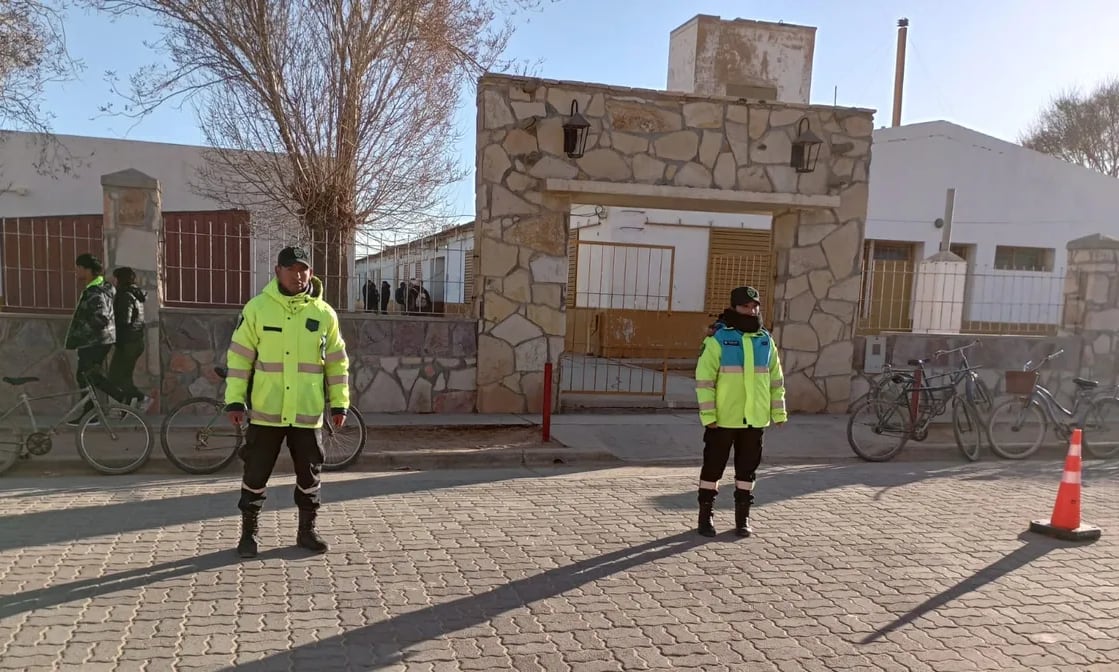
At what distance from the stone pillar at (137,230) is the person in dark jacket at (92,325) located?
2.71 ft

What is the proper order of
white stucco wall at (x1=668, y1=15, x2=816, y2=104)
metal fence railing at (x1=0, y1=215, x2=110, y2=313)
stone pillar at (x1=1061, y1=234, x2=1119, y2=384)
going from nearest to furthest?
1. metal fence railing at (x1=0, y1=215, x2=110, y2=313)
2. stone pillar at (x1=1061, y1=234, x2=1119, y2=384)
3. white stucco wall at (x1=668, y1=15, x2=816, y2=104)

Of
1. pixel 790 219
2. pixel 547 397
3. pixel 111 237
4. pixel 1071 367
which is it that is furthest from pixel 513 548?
pixel 1071 367

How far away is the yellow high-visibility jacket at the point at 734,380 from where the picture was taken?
542 centimetres

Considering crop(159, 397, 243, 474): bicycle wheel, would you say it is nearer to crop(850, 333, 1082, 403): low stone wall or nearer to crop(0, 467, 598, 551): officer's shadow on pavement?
crop(0, 467, 598, 551): officer's shadow on pavement

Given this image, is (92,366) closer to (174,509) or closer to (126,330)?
(126,330)

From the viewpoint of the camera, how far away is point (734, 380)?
17.8 feet

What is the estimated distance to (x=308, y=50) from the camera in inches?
424

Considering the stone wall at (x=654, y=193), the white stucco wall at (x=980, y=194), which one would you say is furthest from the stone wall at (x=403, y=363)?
the white stucco wall at (x=980, y=194)

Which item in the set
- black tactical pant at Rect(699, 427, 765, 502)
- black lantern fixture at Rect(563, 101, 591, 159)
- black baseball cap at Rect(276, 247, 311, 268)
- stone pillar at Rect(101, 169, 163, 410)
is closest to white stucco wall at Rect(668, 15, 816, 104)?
black lantern fixture at Rect(563, 101, 591, 159)

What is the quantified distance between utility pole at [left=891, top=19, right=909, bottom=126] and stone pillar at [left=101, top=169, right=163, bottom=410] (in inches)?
1273

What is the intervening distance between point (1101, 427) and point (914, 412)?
2.55 metres

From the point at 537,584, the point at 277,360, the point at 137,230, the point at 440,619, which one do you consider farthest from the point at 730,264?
the point at 440,619

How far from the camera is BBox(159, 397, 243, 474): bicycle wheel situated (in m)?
6.97

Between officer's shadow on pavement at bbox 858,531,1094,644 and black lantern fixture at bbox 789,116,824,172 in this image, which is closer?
officer's shadow on pavement at bbox 858,531,1094,644
